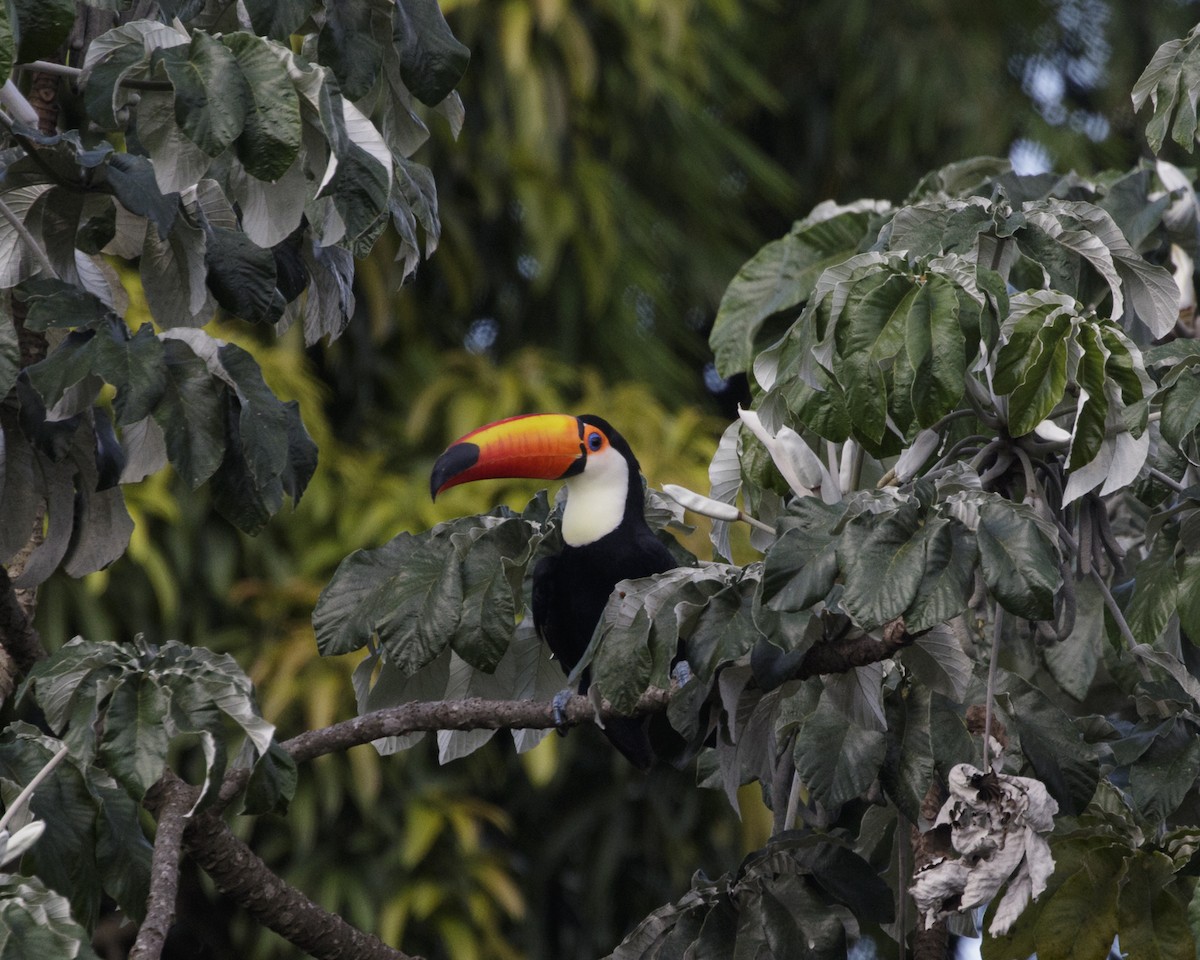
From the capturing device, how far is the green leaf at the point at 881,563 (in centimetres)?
136

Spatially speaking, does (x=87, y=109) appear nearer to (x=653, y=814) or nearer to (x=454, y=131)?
(x=454, y=131)

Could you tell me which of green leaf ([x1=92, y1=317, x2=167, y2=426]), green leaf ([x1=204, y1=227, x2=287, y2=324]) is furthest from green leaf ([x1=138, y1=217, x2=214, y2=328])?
green leaf ([x1=92, y1=317, x2=167, y2=426])

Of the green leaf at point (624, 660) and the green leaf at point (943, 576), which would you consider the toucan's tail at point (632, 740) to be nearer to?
the green leaf at point (624, 660)

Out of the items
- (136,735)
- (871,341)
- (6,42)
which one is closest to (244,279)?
(6,42)

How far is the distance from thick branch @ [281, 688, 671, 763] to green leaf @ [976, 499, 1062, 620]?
0.49m

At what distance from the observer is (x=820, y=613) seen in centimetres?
157

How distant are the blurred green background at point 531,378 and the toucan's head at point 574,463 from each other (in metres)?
0.86

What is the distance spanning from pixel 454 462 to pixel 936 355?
0.90 m

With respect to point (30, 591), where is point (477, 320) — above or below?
below

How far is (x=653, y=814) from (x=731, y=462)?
183cm

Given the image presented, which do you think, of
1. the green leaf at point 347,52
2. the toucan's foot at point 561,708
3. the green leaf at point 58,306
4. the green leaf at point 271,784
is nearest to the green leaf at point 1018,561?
the toucan's foot at point 561,708

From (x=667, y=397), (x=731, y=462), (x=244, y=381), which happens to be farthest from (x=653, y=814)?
(x=244, y=381)

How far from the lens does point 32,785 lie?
1331mm

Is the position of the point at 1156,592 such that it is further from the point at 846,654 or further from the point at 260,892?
the point at 260,892
